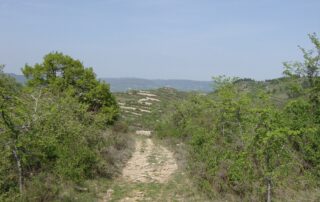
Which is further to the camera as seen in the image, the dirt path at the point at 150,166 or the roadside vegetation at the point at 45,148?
the dirt path at the point at 150,166

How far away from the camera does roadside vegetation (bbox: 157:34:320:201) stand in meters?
8.48

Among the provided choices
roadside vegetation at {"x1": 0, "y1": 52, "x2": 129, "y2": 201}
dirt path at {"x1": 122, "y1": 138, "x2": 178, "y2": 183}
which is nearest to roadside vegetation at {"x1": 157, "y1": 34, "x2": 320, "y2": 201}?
dirt path at {"x1": 122, "y1": 138, "x2": 178, "y2": 183}

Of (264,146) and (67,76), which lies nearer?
(264,146)

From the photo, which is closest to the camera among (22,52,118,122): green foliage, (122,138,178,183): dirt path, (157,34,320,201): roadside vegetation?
(157,34,320,201): roadside vegetation

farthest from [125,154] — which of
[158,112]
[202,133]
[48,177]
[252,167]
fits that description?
[158,112]

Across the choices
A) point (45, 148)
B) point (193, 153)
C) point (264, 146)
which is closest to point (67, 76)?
point (193, 153)

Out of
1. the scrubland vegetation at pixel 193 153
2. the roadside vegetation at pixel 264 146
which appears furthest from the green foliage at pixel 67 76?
the roadside vegetation at pixel 264 146

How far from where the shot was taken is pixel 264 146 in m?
8.40

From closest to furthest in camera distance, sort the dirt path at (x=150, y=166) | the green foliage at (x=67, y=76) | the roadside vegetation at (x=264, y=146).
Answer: the roadside vegetation at (x=264, y=146)
the dirt path at (x=150, y=166)
the green foliage at (x=67, y=76)

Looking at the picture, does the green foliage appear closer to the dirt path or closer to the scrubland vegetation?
the dirt path

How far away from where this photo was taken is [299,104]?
13.8m

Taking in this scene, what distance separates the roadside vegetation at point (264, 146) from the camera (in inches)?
334

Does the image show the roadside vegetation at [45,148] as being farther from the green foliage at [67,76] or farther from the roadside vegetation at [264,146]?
the green foliage at [67,76]

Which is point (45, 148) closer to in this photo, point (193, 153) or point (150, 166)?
point (193, 153)
